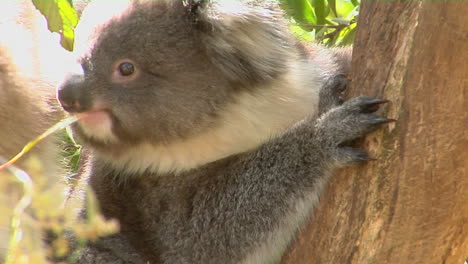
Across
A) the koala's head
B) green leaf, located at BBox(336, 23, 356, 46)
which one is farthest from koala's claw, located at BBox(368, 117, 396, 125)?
green leaf, located at BBox(336, 23, 356, 46)

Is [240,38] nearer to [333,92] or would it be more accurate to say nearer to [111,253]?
[333,92]

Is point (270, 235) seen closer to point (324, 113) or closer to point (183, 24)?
point (324, 113)

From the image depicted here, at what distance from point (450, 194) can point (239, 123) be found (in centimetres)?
76

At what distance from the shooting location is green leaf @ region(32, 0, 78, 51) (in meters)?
1.82

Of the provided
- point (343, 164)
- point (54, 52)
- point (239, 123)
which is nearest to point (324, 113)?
point (343, 164)

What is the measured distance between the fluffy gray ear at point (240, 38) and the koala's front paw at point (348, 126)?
378 mm

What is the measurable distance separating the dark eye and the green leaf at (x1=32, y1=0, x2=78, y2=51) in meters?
0.31

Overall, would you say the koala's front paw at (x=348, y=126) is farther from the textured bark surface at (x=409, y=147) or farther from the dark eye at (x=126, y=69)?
the dark eye at (x=126, y=69)

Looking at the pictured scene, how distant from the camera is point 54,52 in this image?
2.96 metres

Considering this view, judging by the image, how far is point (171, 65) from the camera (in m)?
2.34

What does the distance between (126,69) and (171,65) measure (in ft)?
0.49

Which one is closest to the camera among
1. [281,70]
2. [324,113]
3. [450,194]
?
[450,194]

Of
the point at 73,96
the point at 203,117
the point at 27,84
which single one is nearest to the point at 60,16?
the point at 73,96

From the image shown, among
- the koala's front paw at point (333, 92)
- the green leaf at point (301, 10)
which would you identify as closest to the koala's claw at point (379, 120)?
the koala's front paw at point (333, 92)
